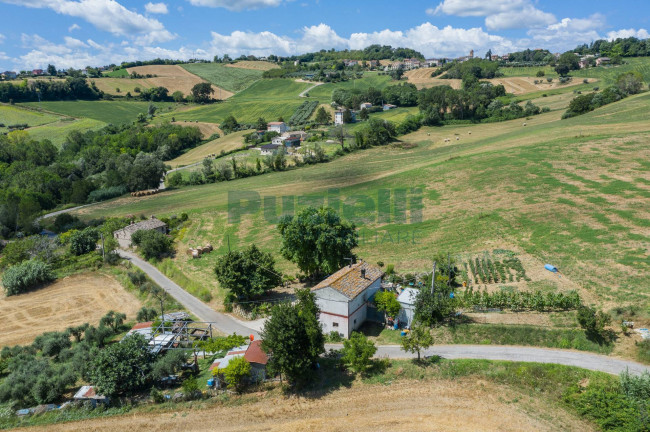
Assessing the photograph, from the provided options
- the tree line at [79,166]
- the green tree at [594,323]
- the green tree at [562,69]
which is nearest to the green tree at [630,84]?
the green tree at [562,69]

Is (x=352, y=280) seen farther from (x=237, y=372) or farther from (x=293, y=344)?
(x=237, y=372)

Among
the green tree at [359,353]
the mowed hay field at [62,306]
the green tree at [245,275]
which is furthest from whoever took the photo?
the mowed hay field at [62,306]

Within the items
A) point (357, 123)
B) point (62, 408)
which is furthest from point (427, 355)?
point (357, 123)

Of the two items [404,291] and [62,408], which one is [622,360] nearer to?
[404,291]

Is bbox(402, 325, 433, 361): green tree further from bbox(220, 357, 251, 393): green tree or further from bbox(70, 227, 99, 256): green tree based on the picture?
bbox(70, 227, 99, 256): green tree

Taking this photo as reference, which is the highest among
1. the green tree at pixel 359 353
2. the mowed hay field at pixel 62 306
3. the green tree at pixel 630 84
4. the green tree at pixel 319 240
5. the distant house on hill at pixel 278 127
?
the green tree at pixel 630 84

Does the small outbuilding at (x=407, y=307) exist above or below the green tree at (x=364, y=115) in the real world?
below

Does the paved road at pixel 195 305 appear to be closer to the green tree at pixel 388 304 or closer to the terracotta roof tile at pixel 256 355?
the terracotta roof tile at pixel 256 355

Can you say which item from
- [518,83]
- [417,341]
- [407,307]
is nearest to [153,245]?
[407,307]
